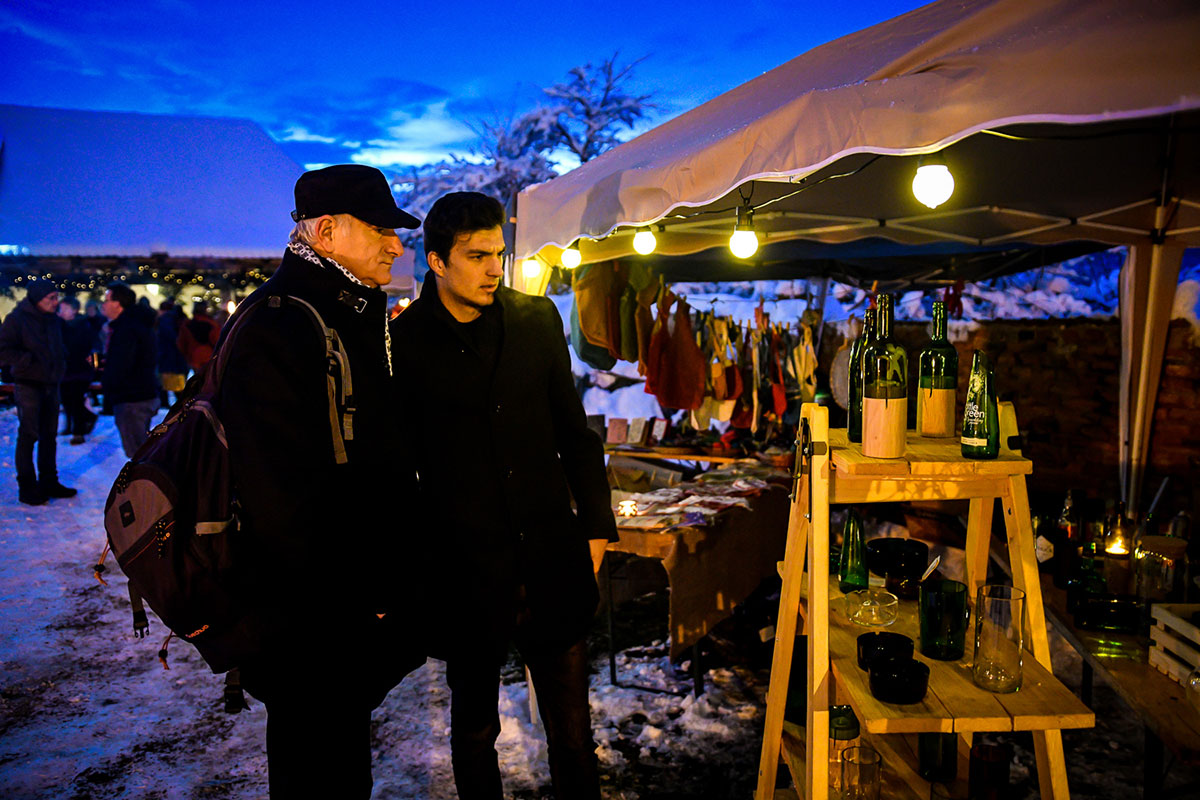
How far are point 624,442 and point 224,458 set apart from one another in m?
4.92

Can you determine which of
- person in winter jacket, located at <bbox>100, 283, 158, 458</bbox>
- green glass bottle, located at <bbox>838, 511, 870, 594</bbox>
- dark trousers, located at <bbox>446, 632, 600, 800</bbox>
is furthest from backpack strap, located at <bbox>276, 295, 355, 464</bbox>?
person in winter jacket, located at <bbox>100, 283, 158, 458</bbox>

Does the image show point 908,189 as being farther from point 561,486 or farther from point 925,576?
point 561,486

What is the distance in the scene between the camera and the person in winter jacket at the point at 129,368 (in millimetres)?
7340

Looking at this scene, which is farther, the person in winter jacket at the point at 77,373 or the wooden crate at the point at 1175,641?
the person in winter jacket at the point at 77,373

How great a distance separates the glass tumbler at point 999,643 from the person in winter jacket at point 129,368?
26.1ft

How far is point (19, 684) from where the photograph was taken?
12.9 feet

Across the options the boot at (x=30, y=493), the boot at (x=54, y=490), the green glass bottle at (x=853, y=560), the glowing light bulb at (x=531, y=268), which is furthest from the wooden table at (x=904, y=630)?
the boot at (x=54, y=490)

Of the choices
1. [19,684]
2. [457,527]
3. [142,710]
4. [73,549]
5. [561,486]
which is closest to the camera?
[457,527]

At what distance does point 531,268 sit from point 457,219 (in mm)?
1978

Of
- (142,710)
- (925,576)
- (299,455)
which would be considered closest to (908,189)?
(925,576)

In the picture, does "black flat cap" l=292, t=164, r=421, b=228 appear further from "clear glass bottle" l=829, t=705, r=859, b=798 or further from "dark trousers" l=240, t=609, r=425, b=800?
"clear glass bottle" l=829, t=705, r=859, b=798

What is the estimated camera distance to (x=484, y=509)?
216 centimetres

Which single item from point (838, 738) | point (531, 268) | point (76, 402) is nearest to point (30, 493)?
point (76, 402)

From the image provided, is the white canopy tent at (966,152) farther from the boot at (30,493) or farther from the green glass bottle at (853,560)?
the boot at (30,493)
